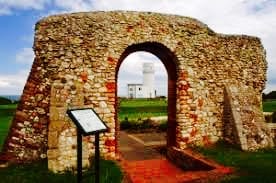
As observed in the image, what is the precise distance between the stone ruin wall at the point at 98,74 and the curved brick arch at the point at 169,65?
0.19m

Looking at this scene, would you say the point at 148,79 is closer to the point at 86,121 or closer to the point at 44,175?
the point at 44,175

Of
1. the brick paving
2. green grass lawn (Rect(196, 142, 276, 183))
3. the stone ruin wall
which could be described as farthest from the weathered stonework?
the brick paving

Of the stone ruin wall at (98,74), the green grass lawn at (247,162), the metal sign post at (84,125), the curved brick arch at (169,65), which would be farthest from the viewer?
the curved brick arch at (169,65)

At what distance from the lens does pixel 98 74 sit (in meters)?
10.3

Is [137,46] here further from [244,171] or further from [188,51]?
[244,171]

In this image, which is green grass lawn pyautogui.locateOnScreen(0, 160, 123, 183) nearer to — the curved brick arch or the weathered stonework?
the curved brick arch

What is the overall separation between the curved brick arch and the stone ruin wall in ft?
0.61

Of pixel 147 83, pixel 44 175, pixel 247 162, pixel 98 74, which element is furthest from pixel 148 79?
pixel 44 175

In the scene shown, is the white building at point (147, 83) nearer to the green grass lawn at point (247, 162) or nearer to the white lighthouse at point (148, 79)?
the white lighthouse at point (148, 79)

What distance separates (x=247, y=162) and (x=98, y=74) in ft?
14.0

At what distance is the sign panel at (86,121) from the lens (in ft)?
20.1

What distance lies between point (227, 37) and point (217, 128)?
2814 millimetres

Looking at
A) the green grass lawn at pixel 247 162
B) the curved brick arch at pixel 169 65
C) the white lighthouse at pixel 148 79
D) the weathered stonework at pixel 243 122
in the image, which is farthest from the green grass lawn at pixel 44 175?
the white lighthouse at pixel 148 79

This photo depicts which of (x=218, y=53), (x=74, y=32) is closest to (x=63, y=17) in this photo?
(x=74, y=32)
